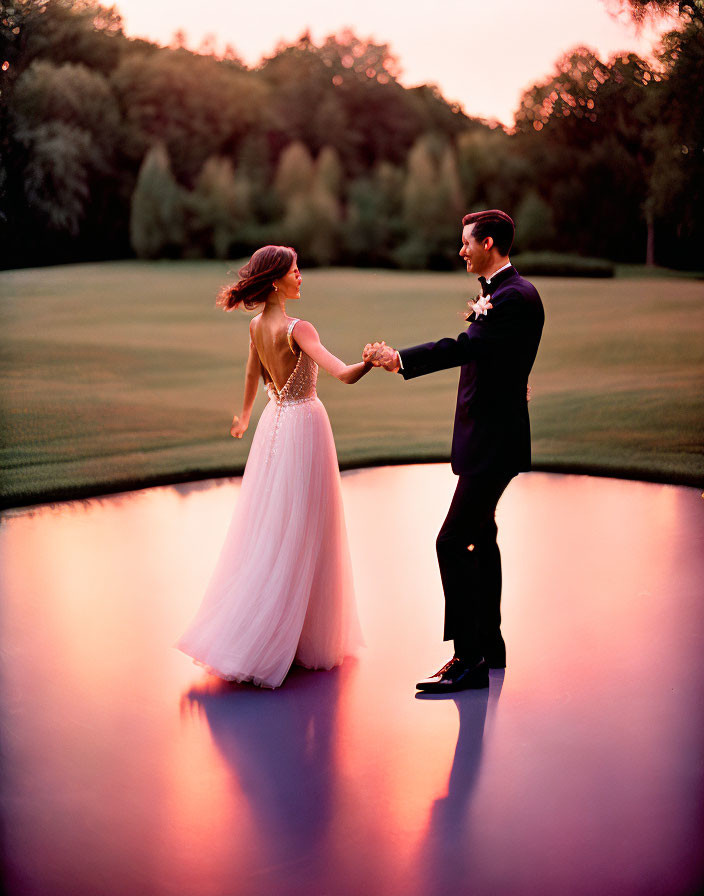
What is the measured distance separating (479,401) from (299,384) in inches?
29.6

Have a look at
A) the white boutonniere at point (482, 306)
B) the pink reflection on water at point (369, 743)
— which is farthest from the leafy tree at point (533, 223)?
the white boutonniere at point (482, 306)

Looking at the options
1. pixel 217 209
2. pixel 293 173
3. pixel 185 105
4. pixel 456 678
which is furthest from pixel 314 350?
pixel 293 173

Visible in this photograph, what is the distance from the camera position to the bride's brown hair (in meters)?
3.86

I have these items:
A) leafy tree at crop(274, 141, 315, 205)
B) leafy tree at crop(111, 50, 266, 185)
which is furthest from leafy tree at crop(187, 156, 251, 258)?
leafy tree at crop(274, 141, 315, 205)

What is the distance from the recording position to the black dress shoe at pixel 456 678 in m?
3.86

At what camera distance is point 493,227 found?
371 cm

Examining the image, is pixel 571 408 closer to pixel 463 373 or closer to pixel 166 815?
pixel 463 373

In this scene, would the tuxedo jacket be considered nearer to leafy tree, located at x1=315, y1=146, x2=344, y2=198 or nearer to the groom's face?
the groom's face

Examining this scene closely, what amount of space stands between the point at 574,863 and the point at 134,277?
958 cm

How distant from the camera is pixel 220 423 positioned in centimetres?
1066

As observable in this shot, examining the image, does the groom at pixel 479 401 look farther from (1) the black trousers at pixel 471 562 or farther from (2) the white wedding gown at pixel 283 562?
(2) the white wedding gown at pixel 283 562

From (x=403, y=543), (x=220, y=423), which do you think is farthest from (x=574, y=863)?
(x=220, y=423)

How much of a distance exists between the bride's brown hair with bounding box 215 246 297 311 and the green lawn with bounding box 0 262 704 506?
4.34 m

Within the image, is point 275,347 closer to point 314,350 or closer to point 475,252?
point 314,350
